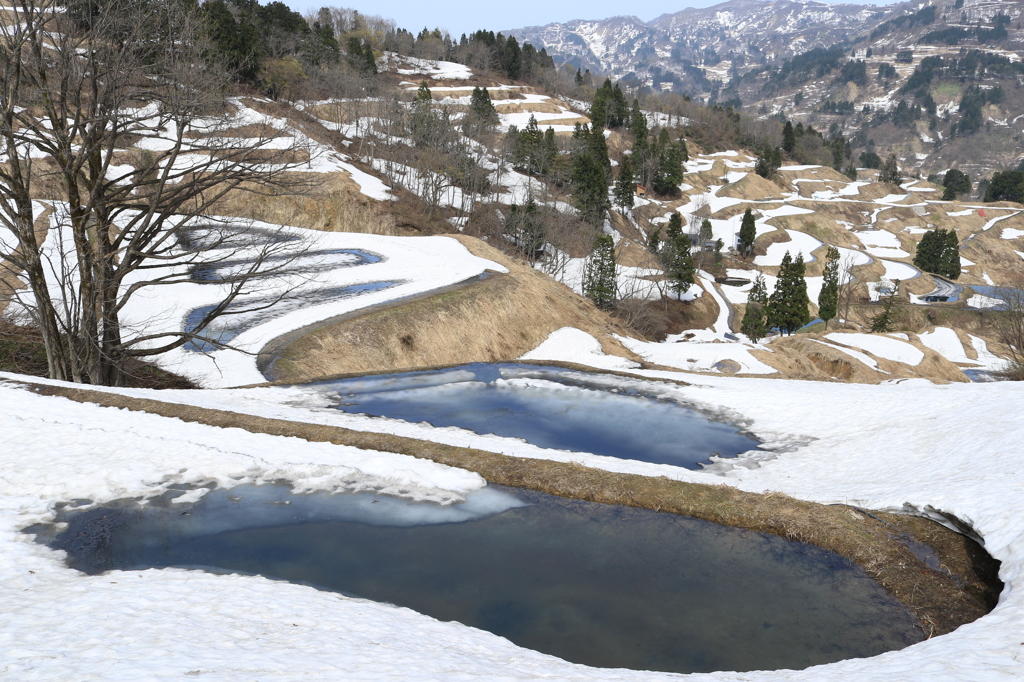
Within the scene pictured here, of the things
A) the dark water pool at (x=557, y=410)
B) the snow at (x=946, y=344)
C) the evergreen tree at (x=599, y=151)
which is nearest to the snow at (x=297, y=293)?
the dark water pool at (x=557, y=410)

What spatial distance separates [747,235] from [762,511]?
95.0m

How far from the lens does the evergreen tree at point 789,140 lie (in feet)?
539

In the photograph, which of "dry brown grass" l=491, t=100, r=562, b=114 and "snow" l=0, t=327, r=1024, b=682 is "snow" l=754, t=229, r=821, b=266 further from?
"snow" l=0, t=327, r=1024, b=682

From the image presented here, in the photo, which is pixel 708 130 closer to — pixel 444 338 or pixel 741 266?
pixel 741 266

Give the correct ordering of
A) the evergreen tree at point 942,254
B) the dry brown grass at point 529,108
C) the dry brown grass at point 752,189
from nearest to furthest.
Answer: the evergreen tree at point 942,254 < the dry brown grass at point 529,108 < the dry brown grass at point 752,189

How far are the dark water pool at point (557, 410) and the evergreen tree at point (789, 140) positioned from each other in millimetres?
168641

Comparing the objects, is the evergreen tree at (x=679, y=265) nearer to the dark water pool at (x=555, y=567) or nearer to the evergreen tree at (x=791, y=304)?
the evergreen tree at (x=791, y=304)

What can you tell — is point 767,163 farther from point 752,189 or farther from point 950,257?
point 950,257

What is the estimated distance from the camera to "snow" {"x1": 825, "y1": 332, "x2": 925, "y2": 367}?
4453cm

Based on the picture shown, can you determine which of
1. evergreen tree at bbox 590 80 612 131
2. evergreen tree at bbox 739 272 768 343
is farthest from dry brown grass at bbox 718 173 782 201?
evergreen tree at bbox 739 272 768 343

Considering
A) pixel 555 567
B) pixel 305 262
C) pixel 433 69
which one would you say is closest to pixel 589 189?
pixel 305 262

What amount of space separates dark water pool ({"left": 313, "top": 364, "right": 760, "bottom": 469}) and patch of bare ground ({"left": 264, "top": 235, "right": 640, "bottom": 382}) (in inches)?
106

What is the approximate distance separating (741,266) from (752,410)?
83574 mm

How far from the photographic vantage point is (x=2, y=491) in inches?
428
